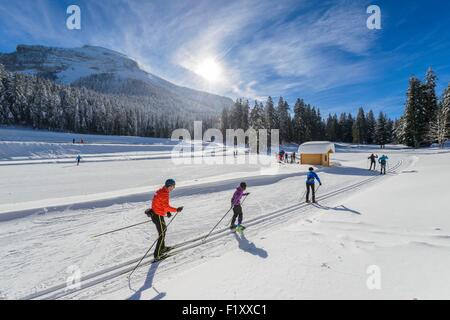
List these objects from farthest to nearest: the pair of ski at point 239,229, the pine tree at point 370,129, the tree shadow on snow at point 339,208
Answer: the pine tree at point 370,129
the tree shadow on snow at point 339,208
the pair of ski at point 239,229

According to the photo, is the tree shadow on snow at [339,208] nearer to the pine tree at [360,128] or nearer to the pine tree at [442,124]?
the pine tree at [442,124]

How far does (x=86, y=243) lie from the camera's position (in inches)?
254

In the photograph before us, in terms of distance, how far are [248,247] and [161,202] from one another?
8.64 feet

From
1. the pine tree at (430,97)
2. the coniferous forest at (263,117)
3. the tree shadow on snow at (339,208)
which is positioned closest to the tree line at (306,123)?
the coniferous forest at (263,117)

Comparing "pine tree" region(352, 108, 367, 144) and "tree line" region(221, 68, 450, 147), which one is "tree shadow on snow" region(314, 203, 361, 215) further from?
"pine tree" region(352, 108, 367, 144)

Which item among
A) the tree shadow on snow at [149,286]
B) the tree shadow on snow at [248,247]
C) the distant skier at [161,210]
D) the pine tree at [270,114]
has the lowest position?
the tree shadow on snow at [149,286]

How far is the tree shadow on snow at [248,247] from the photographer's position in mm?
5617

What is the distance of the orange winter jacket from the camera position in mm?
5793

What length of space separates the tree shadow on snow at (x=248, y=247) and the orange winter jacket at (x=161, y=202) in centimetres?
214

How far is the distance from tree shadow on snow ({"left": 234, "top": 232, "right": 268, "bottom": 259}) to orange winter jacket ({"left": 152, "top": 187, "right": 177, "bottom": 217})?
2139 millimetres

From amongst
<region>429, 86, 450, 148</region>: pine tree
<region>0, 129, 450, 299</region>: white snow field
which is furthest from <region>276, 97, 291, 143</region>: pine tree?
<region>0, 129, 450, 299</region>: white snow field
